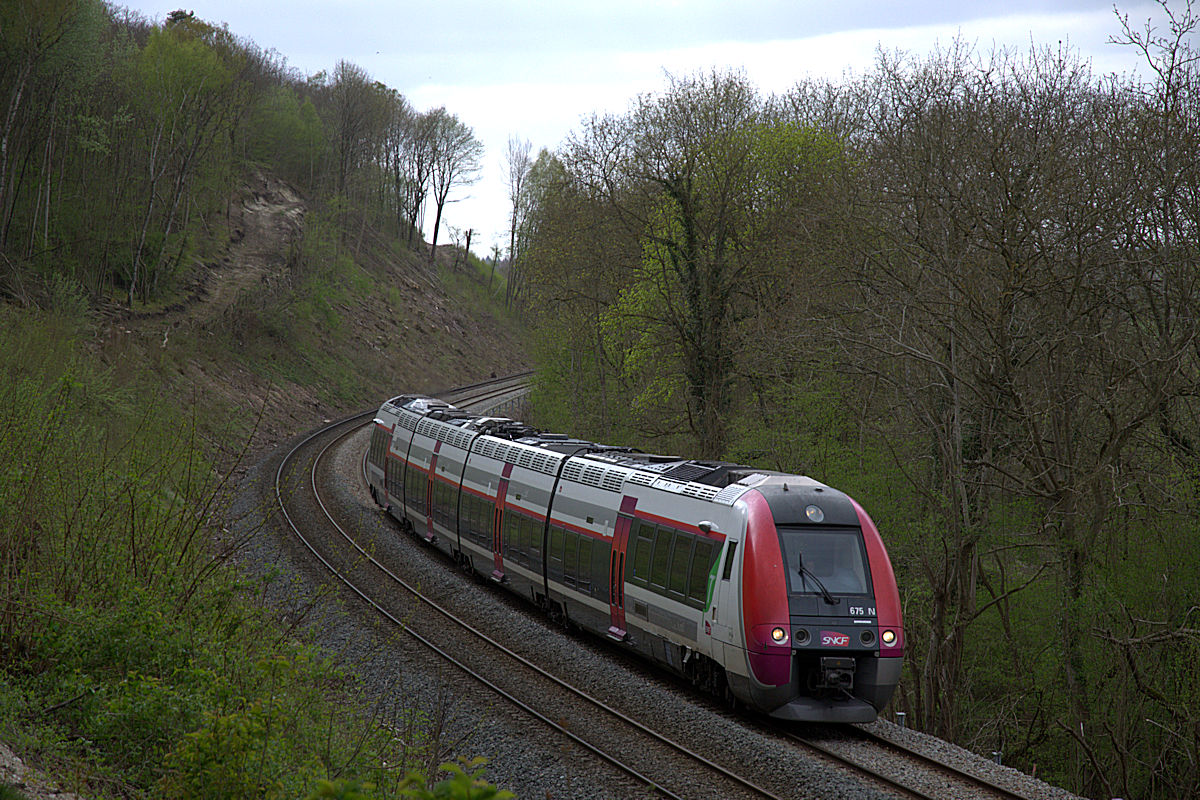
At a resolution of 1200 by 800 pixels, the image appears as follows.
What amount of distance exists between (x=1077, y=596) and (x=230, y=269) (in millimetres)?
43394

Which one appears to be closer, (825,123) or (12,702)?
(12,702)

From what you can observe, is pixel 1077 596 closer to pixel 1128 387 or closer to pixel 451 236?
pixel 1128 387

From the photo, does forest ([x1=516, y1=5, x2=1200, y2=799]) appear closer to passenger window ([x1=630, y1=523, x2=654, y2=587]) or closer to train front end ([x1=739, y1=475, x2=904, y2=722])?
train front end ([x1=739, y1=475, x2=904, y2=722])

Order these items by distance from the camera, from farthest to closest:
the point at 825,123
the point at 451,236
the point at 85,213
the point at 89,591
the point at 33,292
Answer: the point at 451,236
the point at 825,123
the point at 85,213
the point at 33,292
the point at 89,591

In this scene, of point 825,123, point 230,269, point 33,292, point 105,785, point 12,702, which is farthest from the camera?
point 230,269

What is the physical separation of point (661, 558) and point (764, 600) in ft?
7.47

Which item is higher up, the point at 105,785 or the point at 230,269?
the point at 230,269

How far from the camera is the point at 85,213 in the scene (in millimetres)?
35406

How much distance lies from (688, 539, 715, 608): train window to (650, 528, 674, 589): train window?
2.08ft

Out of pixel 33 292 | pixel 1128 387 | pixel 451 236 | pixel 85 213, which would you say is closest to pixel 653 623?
pixel 1128 387

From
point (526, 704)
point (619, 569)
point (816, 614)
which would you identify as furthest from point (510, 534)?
point (816, 614)

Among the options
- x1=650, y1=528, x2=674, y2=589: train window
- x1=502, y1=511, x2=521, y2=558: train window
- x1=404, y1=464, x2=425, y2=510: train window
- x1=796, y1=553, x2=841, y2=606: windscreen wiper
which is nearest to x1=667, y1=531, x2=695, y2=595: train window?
x1=650, y1=528, x2=674, y2=589: train window

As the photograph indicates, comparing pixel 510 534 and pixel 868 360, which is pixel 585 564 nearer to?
pixel 510 534

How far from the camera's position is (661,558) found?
13008 mm
